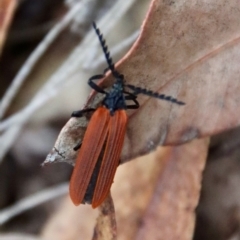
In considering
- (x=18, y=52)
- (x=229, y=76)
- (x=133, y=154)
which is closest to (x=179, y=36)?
(x=229, y=76)

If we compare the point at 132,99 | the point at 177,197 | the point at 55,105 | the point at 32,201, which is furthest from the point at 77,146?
the point at 55,105

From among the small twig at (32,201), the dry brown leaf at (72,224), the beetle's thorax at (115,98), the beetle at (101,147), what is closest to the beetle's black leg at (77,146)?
the beetle at (101,147)

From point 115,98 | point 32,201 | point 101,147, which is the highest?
point 115,98

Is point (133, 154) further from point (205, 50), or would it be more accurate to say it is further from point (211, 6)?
point (211, 6)

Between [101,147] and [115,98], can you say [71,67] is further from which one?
[101,147]

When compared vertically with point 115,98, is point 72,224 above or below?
below

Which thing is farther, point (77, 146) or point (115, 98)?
point (115, 98)

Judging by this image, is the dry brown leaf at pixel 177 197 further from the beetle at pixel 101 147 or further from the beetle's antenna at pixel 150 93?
the beetle's antenna at pixel 150 93
